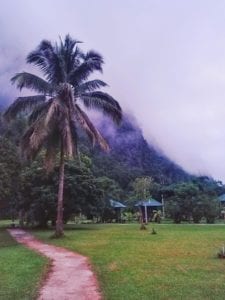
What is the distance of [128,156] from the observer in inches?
3297

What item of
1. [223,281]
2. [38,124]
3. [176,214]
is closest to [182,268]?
[223,281]

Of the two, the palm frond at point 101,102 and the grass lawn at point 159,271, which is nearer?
the grass lawn at point 159,271

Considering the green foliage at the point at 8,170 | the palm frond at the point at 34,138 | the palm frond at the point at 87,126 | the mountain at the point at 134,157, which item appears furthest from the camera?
the mountain at the point at 134,157

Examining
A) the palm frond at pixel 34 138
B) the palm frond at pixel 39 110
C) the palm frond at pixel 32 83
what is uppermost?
the palm frond at pixel 32 83

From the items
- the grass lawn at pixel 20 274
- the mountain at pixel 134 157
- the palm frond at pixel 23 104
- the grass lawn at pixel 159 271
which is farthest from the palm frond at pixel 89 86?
the mountain at pixel 134 157

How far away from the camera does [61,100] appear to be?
24.7 meters

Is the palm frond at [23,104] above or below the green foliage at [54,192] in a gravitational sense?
above

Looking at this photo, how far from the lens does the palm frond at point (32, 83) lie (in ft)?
81.1

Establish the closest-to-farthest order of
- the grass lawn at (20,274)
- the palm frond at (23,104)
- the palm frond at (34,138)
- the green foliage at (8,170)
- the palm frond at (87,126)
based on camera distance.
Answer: the grass lawn at (20,274) < the palm frond at (34,138) < the palm frond at (87,126) < the palm frond at (23,104) < the green foliage at (8,170)

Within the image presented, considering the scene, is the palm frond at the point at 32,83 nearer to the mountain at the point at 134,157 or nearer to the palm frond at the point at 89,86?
the palm frond at the point at 89,86

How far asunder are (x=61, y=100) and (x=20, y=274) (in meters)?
14.3

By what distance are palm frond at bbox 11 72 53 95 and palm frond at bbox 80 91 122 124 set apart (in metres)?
1.96

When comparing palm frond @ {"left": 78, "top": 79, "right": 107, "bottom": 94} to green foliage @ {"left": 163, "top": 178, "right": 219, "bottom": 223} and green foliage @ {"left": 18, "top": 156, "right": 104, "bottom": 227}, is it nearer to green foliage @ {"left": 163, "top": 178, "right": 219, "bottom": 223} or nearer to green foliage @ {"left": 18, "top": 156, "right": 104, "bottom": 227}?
green foliage @ {"left": 18, "top": 156, "right": 104, "bottom": 227}

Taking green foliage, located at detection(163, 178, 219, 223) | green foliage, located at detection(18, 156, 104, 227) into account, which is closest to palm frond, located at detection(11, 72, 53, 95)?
green foliage, located at detection(18, 156, 104, 227)
